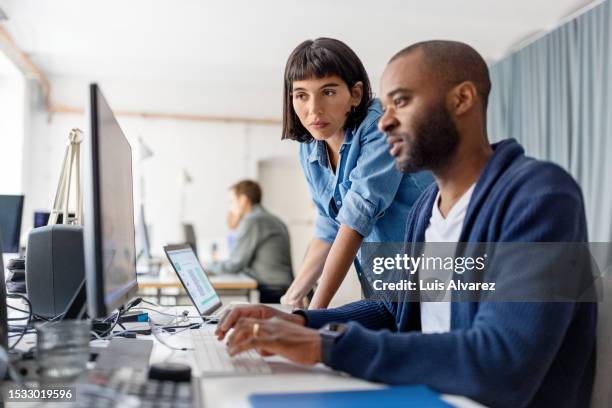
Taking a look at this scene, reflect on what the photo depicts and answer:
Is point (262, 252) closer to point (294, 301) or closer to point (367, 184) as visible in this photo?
point (294, 301)

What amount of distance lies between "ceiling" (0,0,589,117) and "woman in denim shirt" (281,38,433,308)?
3.20 m

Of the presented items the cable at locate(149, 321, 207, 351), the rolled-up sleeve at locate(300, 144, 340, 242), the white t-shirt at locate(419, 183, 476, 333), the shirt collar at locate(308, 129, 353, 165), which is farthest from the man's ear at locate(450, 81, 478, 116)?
→ the rolled-up sleeve at locate(300, 144, 340, 242)

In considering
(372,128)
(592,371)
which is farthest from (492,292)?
(372,128)

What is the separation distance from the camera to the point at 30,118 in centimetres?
649

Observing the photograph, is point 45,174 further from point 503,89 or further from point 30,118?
point 503,89

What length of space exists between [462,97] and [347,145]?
27.9 inches

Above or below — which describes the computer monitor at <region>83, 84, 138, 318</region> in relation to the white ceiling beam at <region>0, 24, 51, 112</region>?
below

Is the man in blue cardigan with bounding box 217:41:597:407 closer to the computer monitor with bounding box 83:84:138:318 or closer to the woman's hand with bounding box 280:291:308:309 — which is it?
the computer monitor with bounding box 83:84:138:318

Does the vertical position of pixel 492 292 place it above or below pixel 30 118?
below

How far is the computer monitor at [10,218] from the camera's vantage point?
2.47 metres

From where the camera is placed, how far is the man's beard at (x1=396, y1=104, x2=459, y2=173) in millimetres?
1084

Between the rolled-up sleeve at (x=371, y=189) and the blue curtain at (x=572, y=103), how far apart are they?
3.25m

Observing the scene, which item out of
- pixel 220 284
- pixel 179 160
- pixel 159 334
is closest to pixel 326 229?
pixel 159 334

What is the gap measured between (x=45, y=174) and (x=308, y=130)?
19.2ft
